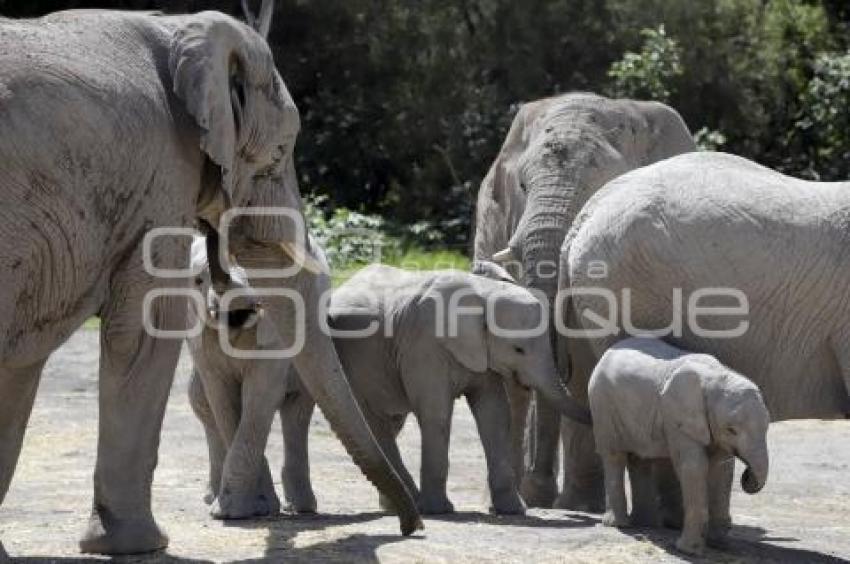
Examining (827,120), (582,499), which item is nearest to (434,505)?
(582,499)

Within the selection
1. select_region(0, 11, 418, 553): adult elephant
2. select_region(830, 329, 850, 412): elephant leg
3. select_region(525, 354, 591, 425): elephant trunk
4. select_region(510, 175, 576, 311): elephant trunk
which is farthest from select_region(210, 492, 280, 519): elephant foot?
select_region(830, 329, 850, 412): elephant leg

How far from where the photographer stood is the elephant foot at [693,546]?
787 cm

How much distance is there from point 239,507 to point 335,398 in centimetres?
88

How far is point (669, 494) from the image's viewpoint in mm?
8688

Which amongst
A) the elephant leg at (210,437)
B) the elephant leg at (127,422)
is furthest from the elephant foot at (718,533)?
the elephant leg at (210,437)

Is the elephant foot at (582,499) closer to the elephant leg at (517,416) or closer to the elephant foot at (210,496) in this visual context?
the elephant leg at (517,416)

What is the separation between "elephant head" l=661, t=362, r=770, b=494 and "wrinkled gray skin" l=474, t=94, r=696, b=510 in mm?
1422

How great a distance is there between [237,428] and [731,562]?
8.19 feet

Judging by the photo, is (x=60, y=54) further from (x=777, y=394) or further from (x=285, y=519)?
(x=777, y=394)

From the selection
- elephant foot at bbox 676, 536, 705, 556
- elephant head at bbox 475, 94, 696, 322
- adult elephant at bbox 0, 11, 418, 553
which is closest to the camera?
adult elephant at bbox 0, 11, 418, 553

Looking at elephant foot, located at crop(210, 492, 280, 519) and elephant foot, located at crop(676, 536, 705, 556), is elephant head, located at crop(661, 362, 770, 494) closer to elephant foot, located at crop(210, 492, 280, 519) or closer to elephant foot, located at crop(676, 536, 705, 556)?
elephant foot, located at crop(676, 536, 705, 556)

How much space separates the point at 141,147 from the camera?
7.27 meters

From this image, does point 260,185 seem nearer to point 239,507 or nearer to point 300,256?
point 300,256

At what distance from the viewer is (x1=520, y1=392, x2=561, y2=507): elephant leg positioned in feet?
32.7
